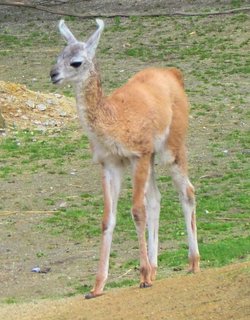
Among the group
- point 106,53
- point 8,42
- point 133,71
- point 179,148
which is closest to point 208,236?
point 179,148

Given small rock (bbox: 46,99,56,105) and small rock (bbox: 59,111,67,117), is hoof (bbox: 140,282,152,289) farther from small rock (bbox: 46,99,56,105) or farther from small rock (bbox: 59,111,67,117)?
small rock (bbox: 46,99,56,105)

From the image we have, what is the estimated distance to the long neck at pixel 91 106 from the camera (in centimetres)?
872

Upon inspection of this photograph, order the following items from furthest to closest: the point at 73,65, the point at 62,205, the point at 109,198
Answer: the point at 62,205 < the point at 109,198 < the point at 73,65

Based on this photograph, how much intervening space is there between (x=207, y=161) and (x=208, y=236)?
3523mm

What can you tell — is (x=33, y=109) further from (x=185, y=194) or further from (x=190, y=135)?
(x=185, y=194)

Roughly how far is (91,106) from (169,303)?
1.79 metres

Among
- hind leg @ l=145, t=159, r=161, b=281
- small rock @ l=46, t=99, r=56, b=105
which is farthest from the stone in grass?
hind leg @ l=145, t=159, r=161, b=281

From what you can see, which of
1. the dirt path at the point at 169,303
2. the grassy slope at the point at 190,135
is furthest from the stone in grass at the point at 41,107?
the dirt path at the point at 169,303

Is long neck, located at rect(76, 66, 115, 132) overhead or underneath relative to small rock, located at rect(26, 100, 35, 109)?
overhead

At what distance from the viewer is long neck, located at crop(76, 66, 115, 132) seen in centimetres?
872

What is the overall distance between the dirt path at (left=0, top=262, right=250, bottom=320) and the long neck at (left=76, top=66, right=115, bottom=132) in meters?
1.23

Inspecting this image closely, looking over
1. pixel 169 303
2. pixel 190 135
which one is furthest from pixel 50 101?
pixel 169 303

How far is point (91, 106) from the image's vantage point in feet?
28.7

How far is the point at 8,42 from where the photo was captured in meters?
24.6
